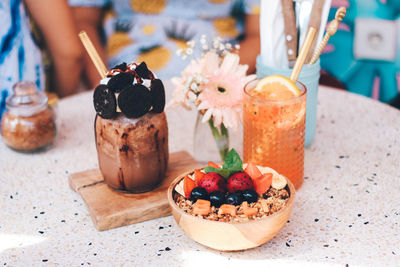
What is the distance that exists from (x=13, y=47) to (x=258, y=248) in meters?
1.15

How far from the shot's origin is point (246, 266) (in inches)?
31.0

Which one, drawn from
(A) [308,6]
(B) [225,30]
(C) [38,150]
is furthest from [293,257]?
(B) [225,30]

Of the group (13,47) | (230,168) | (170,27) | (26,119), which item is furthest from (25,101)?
(170,27)

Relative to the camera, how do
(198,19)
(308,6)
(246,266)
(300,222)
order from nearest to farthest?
(246,266) < (300,222) < (308,6) < (198,19)

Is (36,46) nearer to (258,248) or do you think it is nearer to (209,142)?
(209,142)

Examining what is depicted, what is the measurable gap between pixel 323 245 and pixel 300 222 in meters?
0.08

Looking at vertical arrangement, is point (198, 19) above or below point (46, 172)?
above

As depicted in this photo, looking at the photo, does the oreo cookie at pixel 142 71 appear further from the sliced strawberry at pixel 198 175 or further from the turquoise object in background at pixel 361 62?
the turquoise object in background at pixel 361 62

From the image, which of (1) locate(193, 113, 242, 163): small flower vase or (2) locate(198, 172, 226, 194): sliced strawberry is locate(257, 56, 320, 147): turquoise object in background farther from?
(2) locate(198, 172, 226, 194): sliced strawberry

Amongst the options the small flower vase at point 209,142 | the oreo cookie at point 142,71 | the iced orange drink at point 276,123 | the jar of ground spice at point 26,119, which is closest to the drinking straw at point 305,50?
the iced orange drink at point 276,123

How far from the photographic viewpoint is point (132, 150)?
0.93m

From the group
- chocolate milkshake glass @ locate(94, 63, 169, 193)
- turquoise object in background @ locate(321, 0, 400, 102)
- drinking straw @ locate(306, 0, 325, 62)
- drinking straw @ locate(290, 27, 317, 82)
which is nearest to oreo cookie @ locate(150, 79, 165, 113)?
chocolate milkshake glass @ locate(94, 63, 169, 193)

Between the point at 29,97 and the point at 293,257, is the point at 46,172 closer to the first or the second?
the point at 29,97

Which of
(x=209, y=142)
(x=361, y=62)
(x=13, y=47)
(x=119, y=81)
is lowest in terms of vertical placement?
(x=361, y=62)
